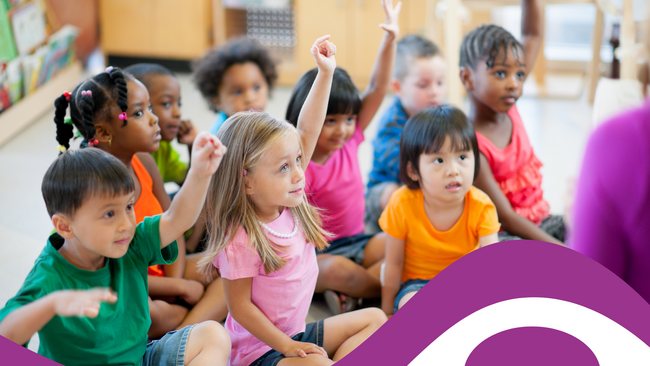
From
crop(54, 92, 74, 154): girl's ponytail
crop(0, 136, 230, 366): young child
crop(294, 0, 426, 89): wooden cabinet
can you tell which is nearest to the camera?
crop(0, 136, 230, 366): young child

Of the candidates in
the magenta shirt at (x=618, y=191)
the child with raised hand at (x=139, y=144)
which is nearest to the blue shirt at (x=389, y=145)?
the child with raised hand at (x=139, y=144)

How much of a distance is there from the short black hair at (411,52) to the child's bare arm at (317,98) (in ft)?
2.55

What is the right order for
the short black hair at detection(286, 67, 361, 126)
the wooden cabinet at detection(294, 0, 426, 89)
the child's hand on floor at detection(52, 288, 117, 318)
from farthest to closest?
the wooden cabinet at detection(294, 0, 426, 89) → the short black hair at detection(286, 67, 361, 126) → the child's hand on floor at detection(52, 288, 117, 318)

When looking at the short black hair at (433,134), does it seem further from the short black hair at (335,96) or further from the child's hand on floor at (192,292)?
the child's hand on floor at (192,292)

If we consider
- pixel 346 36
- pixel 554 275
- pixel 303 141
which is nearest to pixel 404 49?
pixel 303 141

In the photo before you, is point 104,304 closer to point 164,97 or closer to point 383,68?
point 164,97

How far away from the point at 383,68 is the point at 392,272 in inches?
20.2

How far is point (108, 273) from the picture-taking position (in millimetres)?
988

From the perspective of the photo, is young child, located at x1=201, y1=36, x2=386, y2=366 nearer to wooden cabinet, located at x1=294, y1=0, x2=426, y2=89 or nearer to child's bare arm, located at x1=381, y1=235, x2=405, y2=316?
child's bare arm, located at x1=381, y1=235, x2=405, y2=316

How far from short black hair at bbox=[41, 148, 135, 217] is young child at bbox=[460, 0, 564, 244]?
0.94 m

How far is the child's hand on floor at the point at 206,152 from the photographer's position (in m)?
A: 0.87

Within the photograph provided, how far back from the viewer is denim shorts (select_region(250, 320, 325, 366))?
1111 mm

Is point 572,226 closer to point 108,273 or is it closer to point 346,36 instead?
point 108,273

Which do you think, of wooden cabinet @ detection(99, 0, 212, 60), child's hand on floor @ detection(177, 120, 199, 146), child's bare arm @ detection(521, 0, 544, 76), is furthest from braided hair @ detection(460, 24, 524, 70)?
wooden cabinet @ detection(99, 0, 212, 60)
